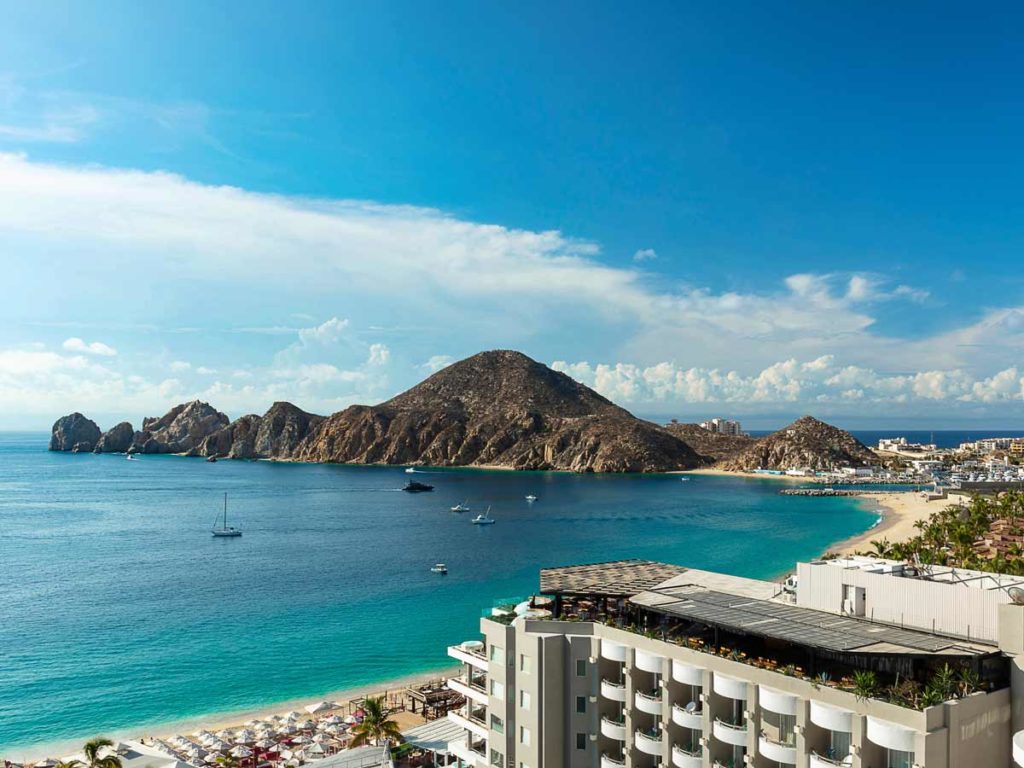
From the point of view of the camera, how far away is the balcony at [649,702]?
89.4ft

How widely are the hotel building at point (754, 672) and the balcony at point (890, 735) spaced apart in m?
0.04

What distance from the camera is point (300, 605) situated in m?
78.9

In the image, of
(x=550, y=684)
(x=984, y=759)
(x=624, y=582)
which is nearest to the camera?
(x=984, y=759)

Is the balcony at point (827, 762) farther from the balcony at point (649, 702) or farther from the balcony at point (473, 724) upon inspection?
the balcony at point (473, 724)

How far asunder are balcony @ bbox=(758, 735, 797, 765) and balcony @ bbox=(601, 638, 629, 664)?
591 cm

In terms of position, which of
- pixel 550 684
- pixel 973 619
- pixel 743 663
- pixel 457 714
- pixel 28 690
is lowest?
pixel 28 690

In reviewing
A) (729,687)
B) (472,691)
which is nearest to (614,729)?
(729,687)

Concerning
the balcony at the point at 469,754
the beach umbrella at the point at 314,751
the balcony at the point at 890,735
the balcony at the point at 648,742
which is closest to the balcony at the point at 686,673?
the balcony at the point at 648,742

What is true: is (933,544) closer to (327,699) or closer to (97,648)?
Answer: (327,699)

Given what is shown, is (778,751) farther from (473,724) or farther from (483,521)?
(483,521)

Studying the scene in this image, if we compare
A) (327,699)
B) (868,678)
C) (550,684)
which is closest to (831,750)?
(868,678)

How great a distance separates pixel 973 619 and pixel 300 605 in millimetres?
67138

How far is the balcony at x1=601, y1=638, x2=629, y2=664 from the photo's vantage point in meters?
28.4

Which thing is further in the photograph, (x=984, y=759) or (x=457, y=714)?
(x=457, y=714)
